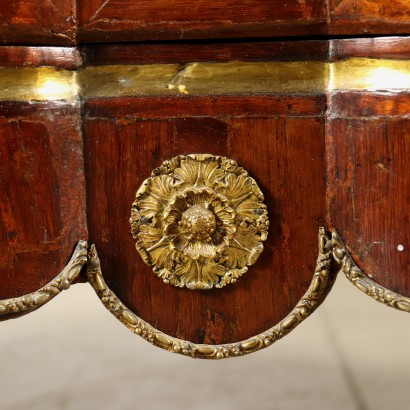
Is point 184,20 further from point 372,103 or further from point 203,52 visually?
point 372,103

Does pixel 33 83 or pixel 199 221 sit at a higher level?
pixel 33 83

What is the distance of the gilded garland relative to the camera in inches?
29.1

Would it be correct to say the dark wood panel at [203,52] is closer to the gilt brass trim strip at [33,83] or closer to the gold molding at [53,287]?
the gilt brass trim strip at [33,83]

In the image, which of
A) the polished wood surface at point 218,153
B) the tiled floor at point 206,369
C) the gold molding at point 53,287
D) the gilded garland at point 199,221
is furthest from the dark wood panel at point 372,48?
the tiled floor at point 206,369

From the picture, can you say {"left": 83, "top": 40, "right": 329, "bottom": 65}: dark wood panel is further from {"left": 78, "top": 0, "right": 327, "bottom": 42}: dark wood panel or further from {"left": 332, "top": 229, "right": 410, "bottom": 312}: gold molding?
{"left": 332, "top": 229, "right": 410, "bottom": 312}: gold molding

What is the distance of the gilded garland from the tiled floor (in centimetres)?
42

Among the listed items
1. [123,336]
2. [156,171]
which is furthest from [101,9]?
[123,336]

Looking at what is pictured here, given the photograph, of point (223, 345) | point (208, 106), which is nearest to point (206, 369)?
point (223, 345)

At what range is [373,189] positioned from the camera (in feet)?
2.32

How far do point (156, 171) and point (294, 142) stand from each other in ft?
0.36

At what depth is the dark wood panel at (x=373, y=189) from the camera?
70cm

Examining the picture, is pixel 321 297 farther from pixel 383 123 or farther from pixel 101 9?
pixel 101 9

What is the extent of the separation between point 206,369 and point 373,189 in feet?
1.97

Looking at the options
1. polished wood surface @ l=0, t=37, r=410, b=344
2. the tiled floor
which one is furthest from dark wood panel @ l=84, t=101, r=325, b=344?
the tiled floor
